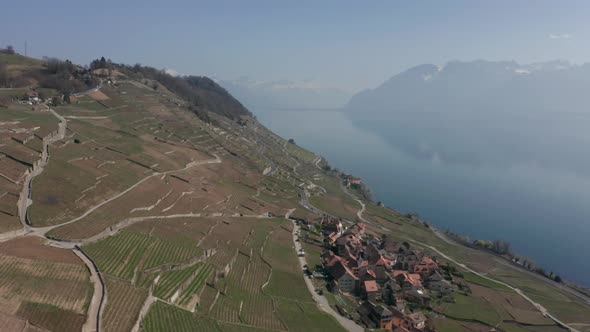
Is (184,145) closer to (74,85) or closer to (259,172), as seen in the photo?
(259,172)

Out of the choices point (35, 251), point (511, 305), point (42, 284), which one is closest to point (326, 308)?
point (42, 284)

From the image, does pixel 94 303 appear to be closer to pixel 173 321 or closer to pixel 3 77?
pixel 173 321

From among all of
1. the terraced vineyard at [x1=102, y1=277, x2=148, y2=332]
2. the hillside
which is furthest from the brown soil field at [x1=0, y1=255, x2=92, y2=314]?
the terraced vineyard at [x1=102, y1=277, x2=148, y2=332]

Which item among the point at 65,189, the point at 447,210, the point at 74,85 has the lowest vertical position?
the point at 447,210

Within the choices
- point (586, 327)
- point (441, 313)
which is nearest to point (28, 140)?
point (441, 313)

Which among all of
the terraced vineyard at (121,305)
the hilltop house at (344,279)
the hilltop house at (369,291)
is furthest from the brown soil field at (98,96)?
the hilltop house at (369,291)

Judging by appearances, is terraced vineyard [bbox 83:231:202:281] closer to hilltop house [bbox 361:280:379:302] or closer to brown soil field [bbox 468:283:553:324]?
hilltop house [bbox 361:280:379:302]
